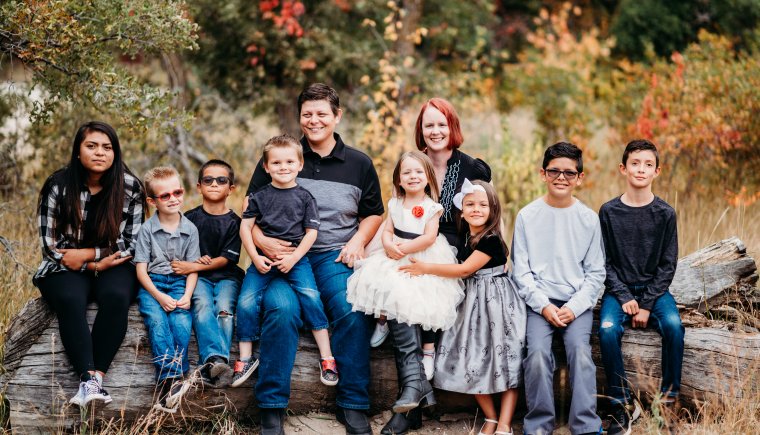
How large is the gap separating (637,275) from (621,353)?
1.54ft

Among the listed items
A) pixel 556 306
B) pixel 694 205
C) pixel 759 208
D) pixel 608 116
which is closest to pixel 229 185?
pixel 556 306

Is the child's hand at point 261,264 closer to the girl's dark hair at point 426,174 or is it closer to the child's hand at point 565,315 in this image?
the girl's dark hair at point 426,174

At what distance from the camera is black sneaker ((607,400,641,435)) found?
158 inches

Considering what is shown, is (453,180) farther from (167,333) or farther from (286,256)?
(167,333)

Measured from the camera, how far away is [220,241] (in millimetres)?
4547

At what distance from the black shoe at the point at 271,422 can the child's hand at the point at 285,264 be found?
789 mm

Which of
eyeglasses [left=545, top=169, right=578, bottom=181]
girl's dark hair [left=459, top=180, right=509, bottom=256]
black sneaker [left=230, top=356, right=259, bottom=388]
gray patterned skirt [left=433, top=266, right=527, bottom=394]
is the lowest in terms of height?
black sneaker [left=230, top=356, right=259, bottom=388]

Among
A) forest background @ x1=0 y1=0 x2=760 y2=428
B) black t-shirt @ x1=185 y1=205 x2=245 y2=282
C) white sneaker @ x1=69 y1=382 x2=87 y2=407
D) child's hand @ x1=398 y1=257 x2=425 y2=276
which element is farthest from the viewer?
forest background @ x1=0 y1=0 x2=760 y2=428

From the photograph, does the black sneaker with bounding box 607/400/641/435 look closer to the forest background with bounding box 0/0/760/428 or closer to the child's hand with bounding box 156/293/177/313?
the forest background with bounding box 0/0/760/428

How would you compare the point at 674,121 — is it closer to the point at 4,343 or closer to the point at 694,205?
the point at 694,205

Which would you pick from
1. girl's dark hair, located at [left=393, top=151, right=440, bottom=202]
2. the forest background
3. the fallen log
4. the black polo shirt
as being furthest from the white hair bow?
the forest background

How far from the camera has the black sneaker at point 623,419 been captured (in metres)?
4.01

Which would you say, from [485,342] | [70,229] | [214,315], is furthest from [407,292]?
[70,229]

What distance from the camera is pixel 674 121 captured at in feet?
24.1
